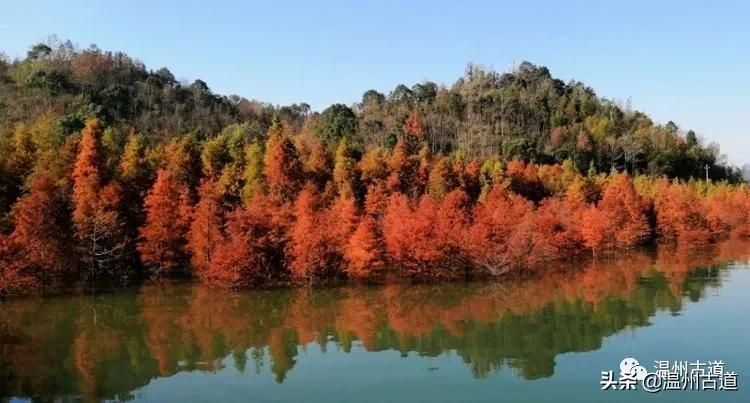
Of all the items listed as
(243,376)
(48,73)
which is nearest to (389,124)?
(48,73)

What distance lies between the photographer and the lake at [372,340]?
48.9 feet

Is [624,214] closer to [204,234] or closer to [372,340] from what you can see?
[204,234]

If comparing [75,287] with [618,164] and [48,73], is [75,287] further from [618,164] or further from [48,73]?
[618,164]

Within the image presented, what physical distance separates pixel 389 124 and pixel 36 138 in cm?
4217

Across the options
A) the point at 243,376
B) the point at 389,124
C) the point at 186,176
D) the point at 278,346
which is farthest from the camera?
the point at 389,124

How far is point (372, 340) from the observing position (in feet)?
64.9

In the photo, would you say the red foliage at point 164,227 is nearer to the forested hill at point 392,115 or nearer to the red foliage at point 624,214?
the forested hill at point 392,115

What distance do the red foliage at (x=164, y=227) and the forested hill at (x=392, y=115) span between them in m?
7.64

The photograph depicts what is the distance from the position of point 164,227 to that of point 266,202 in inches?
200

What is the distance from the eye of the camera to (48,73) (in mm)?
59094

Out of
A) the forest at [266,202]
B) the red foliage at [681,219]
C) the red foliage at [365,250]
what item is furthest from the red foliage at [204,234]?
the red foliage at [681,219]

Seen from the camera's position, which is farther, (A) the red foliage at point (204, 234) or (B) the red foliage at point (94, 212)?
(A) the red foliage at point (204, 234)

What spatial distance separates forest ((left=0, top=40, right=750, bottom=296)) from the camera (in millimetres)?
28750

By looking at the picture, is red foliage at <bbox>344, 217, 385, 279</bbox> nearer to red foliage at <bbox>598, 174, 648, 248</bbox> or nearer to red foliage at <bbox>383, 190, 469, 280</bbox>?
red foliage at <bbox>383, 190, 469, 280</bbox>
